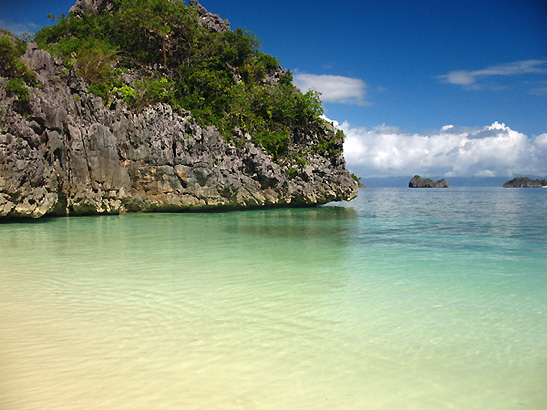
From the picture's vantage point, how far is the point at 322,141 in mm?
27906

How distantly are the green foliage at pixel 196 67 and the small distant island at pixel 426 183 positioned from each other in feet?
356

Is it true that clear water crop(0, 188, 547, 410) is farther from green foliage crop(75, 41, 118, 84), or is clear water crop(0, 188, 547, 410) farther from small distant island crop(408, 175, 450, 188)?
small distant island crop(408, 175, 450, 188)

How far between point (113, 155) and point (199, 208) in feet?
17.8

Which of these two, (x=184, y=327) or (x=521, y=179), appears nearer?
(x=184, y=327)

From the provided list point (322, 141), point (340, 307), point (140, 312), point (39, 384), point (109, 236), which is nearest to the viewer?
point (39, 384)

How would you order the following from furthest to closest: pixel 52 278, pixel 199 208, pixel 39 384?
pixel 199 208, pixel 52 278, pixel 39 384

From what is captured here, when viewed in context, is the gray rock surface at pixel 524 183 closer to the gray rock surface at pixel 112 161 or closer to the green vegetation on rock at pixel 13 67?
the gray rock surface at pixel 112 161

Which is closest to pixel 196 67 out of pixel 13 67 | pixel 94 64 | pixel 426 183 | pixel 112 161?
pixel 94 64

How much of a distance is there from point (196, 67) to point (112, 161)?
10142mm

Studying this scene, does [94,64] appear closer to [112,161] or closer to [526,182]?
[112,161]

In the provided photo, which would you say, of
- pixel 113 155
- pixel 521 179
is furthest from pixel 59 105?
pixel 521 179

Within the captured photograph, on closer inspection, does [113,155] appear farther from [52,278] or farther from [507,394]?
[507,394]

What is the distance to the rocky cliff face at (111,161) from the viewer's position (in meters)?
14.8

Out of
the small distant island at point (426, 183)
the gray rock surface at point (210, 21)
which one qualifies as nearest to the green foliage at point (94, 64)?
the gray rock surface at point (210, 21)
